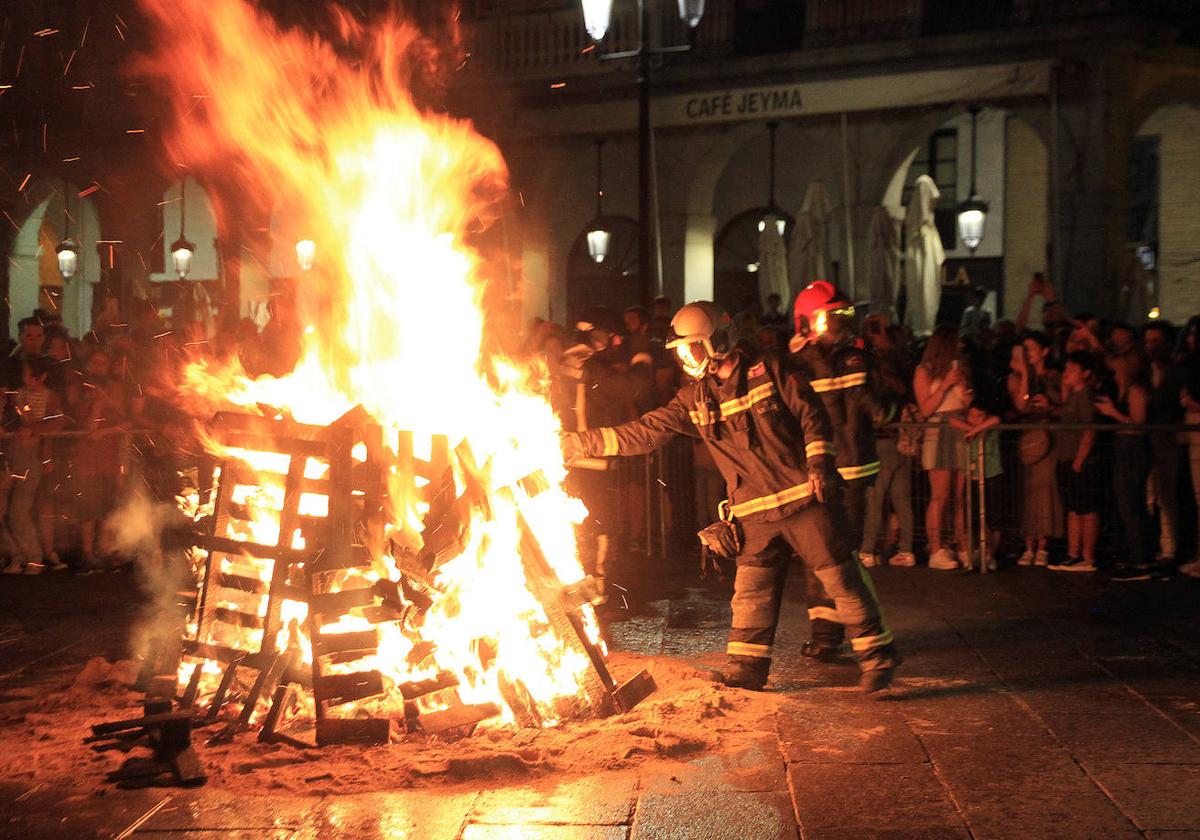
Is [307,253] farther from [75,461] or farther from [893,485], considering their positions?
[893,485]

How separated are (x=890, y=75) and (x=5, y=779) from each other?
58.7 feet

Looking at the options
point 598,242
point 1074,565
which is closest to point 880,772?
point 1074,565

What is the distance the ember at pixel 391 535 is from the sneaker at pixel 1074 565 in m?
5.19

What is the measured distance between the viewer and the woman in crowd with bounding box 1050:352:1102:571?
10547mm

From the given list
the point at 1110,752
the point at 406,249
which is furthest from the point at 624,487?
the point at 1110,752

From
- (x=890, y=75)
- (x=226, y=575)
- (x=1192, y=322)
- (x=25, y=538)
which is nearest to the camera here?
(x=226, y=575)

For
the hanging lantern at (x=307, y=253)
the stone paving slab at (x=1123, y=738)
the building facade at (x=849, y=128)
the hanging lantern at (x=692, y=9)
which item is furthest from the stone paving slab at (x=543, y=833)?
the hanging lantern at (x=307, y=253)

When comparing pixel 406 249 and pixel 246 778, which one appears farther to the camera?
pixel 406 249

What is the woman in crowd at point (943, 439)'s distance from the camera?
10812 mm

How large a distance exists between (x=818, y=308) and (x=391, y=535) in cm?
279

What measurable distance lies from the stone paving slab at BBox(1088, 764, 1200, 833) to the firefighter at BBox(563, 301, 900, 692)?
4.68ft

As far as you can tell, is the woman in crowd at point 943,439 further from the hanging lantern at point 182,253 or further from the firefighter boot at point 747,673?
the hanging lantern at point 182,253

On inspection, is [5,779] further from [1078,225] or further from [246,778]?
[1078,225]

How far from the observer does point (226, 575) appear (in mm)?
6680
